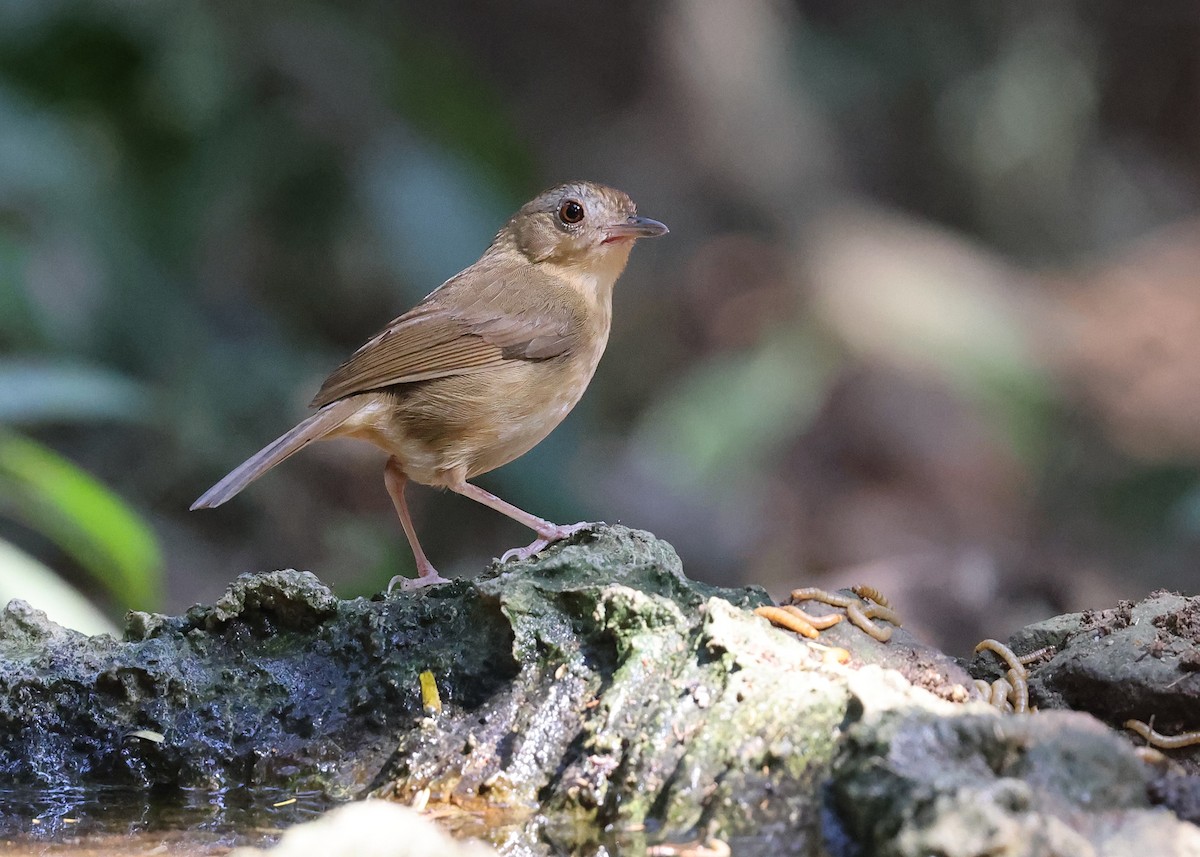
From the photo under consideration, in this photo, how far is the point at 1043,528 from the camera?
10.3 m

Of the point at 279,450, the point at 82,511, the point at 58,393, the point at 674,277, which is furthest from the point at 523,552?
the point at 674,277

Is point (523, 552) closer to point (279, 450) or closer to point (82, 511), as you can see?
point (279, 450)

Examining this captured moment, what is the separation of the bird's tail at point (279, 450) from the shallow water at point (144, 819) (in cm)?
97

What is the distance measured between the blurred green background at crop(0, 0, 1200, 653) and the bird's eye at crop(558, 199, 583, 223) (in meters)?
1.87

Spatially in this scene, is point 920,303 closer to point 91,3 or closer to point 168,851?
point 91,3

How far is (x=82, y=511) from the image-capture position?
496 centimetres

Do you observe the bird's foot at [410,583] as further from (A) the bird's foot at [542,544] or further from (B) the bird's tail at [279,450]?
(B) the bird's tail at [279,450]

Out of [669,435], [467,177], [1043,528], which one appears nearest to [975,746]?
[467,177]

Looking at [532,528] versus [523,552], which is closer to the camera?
[523,552]

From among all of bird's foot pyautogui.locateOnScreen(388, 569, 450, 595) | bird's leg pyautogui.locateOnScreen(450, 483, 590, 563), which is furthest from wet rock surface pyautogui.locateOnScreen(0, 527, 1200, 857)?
bird's leg pyautogui.locateOnScreen(450, 483, 590, 563)

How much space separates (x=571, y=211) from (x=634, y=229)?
27cm

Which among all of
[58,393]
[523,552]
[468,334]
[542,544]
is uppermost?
[468,334]

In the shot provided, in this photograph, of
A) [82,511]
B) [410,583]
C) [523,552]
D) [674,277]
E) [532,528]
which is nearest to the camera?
[410,583]

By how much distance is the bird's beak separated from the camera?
17.8 ft
